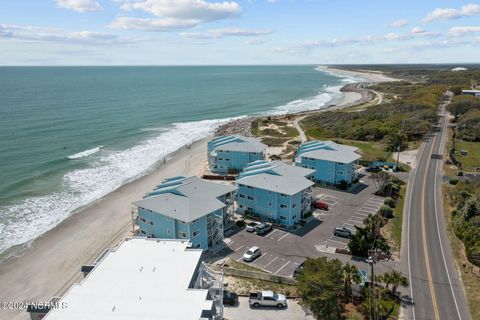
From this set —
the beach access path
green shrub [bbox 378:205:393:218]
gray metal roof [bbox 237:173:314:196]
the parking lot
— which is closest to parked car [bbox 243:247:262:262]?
the parking lot

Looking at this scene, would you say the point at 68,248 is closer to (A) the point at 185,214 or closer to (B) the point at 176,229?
(B) the point at 176,229

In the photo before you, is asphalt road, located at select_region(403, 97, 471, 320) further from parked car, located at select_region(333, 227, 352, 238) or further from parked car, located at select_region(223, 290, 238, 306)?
parked car, located at select_region(223, 290, 238, 306)

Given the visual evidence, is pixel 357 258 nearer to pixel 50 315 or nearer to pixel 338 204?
pixel 338 204

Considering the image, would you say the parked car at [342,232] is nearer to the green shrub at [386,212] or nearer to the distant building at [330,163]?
the green shrub at [386,212]

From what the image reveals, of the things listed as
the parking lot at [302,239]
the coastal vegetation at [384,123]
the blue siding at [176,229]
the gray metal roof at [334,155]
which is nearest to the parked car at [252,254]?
the parking lot at [302,239]

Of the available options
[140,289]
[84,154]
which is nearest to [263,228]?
[140,289]
